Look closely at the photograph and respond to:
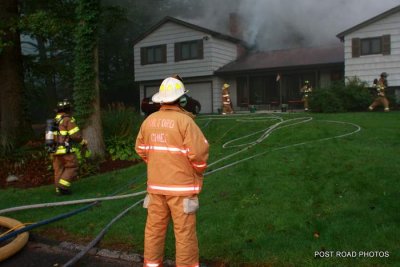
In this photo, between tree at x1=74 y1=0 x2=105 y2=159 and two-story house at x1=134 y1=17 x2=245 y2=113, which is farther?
two-story house at x1=134 y1=17 x2=245 y2=113

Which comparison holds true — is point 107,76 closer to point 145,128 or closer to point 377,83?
point 377,83

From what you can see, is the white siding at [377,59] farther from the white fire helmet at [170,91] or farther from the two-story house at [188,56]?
the white fire helmet at [170,91]

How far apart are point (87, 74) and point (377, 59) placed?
1600 cm

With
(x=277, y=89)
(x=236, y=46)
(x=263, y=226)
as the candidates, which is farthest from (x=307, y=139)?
(x=236, y=46)

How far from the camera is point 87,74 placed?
11055 millimetres

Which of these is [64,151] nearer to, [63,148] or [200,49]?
[63,148]

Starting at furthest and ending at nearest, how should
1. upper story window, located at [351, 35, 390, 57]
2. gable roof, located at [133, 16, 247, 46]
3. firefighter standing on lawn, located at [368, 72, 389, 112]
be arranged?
gable roof, located at [133, 16, 247, 46], upper story window, located at [351, 35, 390, 57], firefighter standing on lawn, located at [368, 72, 389, 112]

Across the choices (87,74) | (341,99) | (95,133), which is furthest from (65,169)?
(341,99)

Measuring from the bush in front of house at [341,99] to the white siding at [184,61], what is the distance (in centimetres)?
875

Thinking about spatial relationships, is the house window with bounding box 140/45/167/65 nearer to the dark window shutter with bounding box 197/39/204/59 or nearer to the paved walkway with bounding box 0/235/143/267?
the dark window shutter with bounding box 197/39/204/59

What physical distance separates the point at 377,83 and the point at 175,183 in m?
15.9

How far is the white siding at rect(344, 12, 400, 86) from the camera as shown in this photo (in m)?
22.2

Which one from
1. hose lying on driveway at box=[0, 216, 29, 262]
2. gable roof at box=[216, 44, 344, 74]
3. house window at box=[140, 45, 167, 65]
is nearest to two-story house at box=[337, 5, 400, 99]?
gable roof at box=[216, 44, 344, 74]

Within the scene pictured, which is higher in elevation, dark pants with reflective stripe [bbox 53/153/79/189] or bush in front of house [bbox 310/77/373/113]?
bush in front of house [bbox 310/77/373/113]
